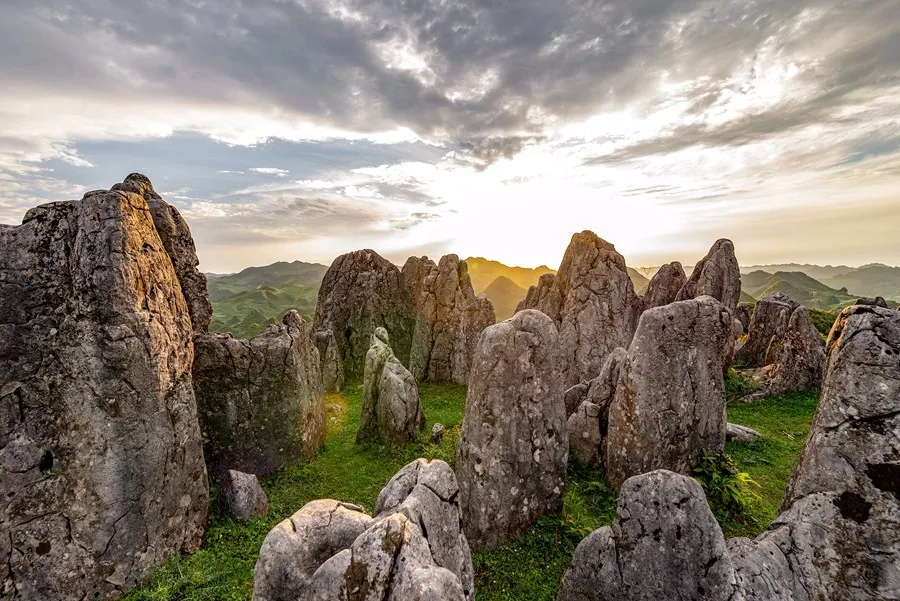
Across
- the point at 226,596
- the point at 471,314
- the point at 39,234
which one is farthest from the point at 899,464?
the point at 471,314

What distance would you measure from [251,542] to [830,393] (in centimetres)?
1576

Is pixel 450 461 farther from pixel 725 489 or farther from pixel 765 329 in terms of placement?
pixel 765 329

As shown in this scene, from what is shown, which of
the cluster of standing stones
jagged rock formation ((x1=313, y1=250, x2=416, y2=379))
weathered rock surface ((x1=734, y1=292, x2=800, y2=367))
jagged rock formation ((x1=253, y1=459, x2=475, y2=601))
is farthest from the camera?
jagged rock formation ((x1=313, y1=250, x2=416, y2=379))

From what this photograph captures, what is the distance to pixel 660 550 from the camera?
7312mm

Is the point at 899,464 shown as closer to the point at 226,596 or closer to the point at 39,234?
the point at 226,596

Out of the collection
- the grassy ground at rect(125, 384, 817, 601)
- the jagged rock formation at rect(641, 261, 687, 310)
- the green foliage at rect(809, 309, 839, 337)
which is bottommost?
the grassy ground at rect(125, 384, 817, 601)

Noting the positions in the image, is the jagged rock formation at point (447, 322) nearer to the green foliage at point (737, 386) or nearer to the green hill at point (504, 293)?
the green foliage at point (737, 386)

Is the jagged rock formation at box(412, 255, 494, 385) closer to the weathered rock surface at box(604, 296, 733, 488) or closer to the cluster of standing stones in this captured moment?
the cluster of standing stones

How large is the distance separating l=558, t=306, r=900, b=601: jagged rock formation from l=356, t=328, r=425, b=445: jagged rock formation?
37.1 feet

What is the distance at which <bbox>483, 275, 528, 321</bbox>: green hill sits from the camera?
335ft

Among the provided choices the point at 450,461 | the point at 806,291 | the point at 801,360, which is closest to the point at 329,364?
the point at 450,461

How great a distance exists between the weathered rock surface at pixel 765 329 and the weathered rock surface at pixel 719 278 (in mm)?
3295

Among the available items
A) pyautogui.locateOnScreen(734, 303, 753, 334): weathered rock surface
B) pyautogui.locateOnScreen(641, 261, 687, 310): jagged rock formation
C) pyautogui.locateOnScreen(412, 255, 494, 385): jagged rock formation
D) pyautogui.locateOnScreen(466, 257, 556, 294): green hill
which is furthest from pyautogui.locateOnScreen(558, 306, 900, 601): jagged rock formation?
pyautogui.locateOnScreen(466, 257, 556, 294): green hill

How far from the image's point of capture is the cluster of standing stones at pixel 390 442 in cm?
713
